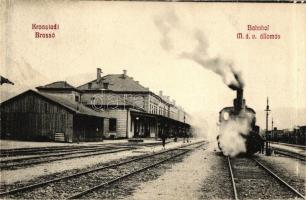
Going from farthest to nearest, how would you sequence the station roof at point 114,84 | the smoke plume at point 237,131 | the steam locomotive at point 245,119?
1. the station roof at point 114,84
2. the smoke plume at point 237,131
3. the steam locomotive at point 245,119

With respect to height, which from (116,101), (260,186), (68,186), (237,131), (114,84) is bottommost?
(260,186)

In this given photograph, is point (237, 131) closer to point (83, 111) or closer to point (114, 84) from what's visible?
point (83, 111)

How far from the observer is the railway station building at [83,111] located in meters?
28.1

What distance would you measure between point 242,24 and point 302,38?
1.81m

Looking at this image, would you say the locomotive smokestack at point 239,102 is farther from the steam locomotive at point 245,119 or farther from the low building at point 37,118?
the low building at point 37,118

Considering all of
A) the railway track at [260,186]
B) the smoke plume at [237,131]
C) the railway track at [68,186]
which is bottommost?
the railway track at [260,186]

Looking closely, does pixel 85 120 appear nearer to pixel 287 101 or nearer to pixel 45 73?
pixel 45 73

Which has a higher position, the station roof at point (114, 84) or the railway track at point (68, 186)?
the station roof at point (114, 84)

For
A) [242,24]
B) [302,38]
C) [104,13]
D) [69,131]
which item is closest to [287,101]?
[302,38]

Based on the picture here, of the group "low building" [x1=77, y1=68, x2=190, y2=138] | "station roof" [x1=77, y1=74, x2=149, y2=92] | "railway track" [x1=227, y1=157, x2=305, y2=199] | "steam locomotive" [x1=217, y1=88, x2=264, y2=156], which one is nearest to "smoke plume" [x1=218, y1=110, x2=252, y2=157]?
"steam locomotive" [x1=217, y1=88, x2=264, y2=156]

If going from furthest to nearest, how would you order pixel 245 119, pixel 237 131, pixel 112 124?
pixel 112 124 → pixel 237 131 → pixel 245 119

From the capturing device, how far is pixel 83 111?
103 ft

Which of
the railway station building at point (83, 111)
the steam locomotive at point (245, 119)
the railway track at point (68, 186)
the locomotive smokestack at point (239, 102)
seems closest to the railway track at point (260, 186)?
the railway track at point (68, 186)

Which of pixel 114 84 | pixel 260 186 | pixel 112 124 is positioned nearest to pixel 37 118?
pixel 114 84
